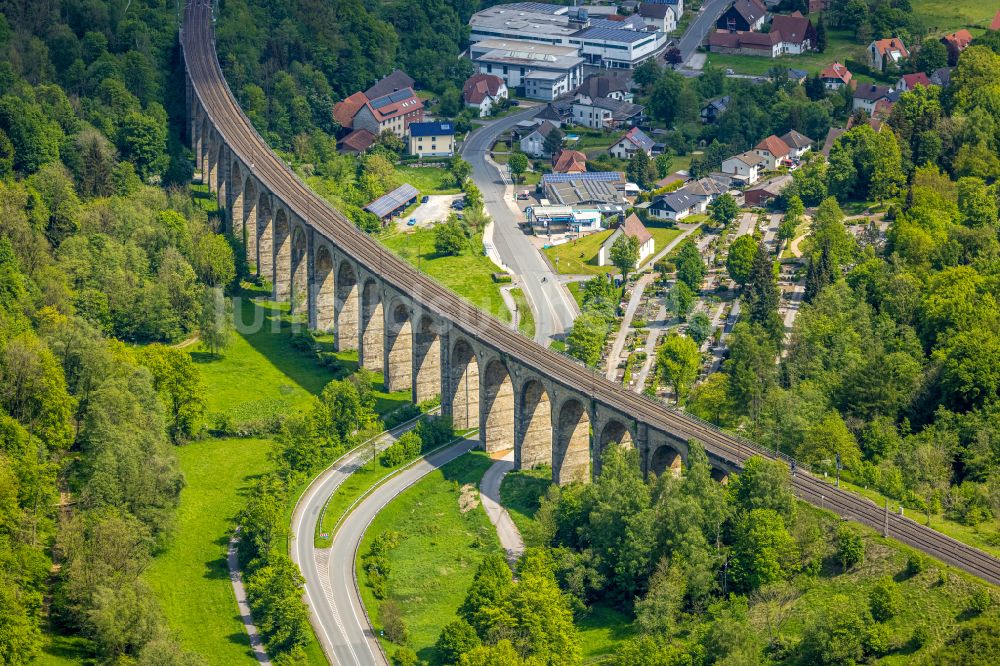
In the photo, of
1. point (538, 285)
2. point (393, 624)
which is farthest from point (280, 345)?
point (393, 624)

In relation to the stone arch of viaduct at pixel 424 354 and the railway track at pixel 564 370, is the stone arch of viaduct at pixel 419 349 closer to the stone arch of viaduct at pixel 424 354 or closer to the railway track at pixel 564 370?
the stone arch of viaduct at pixel 424 354

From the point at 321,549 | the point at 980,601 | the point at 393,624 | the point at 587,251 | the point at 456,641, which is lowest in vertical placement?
the point at 321,549

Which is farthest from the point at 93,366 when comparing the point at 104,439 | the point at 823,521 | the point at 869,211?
the point at 869,211

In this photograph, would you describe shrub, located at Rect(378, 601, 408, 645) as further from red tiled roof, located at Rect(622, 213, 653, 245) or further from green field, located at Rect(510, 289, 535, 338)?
red tiled roof, located at Rect(622, 213, 653, 245)

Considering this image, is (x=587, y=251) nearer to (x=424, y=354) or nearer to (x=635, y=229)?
(x=635, y=229)

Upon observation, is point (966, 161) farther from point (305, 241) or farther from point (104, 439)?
point (104, 439)

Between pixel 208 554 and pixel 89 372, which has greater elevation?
pixel 89 372
